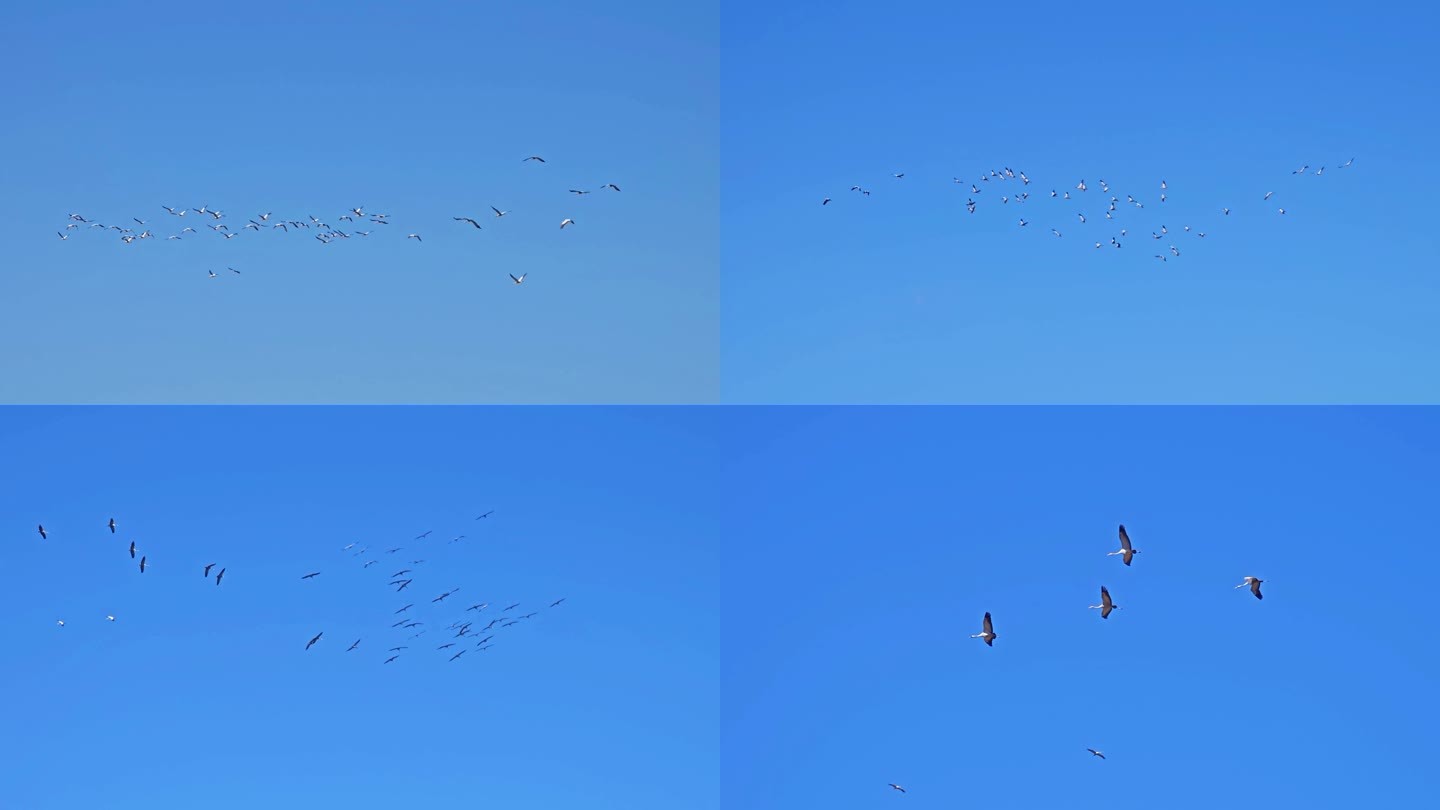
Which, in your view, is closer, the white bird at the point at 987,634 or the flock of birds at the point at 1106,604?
the flock of birds at the point at 1106,604

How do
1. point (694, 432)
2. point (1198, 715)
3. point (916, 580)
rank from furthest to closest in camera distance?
1. point (694, 432)
2. point (916, 580)
3. point (1198, 715)

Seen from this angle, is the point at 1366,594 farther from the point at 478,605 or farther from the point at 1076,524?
the point at 478,605

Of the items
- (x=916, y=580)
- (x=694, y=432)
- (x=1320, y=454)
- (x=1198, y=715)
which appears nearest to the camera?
(x=1198, y=715)

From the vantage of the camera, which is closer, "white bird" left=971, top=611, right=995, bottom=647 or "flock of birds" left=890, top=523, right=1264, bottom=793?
"flock of birds" left=890, top=523, right=1264, bottom=793

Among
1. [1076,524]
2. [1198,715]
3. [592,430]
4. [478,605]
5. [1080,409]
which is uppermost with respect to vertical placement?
[1080,409]

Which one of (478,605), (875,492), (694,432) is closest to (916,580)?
(875,492)

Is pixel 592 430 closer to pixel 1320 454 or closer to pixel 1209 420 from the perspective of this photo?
pixel 1209 420

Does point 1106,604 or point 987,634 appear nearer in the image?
point 1106,604

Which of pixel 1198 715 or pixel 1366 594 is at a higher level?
pixel 1366 594

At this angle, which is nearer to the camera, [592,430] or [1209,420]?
[592,430]

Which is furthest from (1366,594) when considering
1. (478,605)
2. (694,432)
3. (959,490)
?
(478,605)
